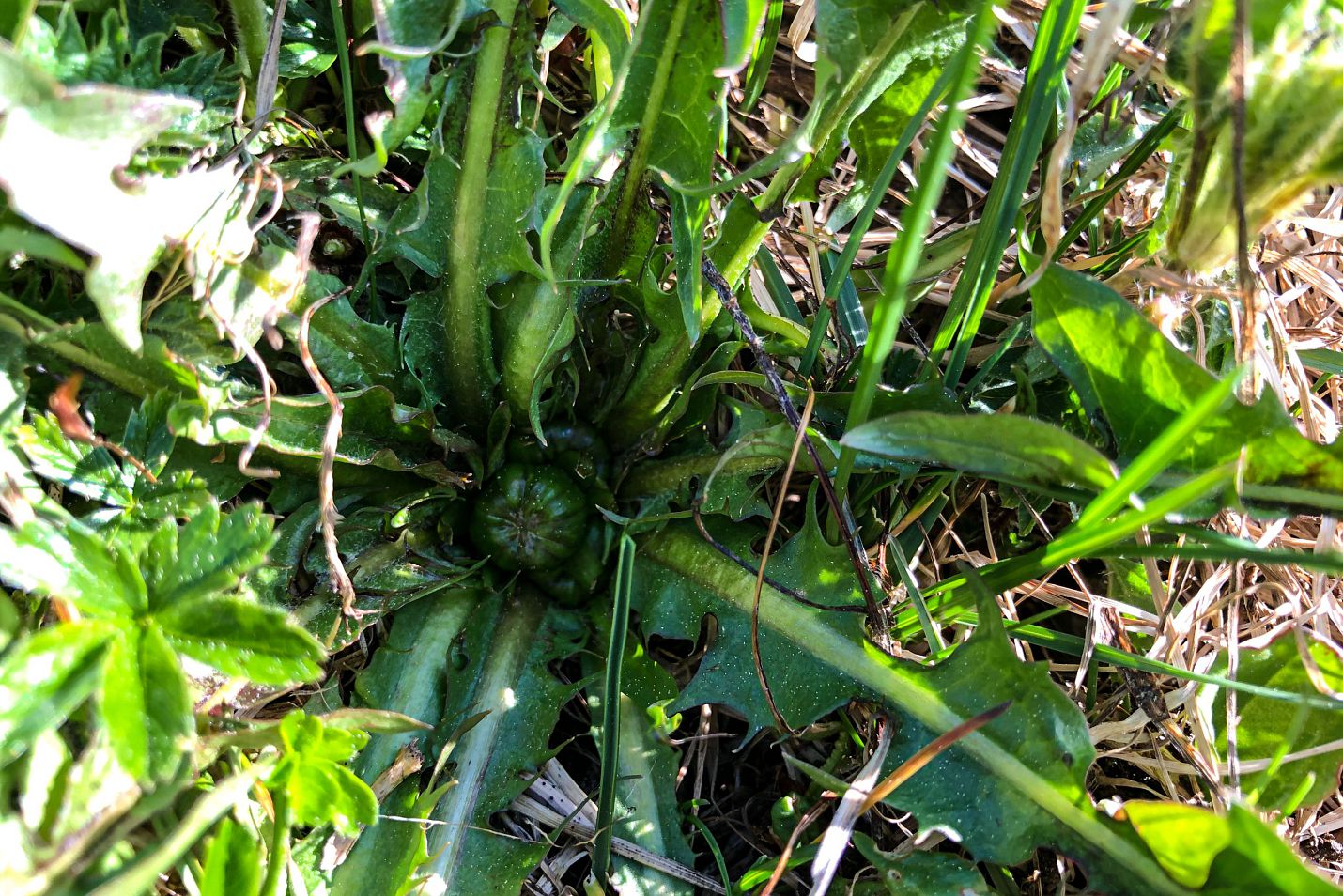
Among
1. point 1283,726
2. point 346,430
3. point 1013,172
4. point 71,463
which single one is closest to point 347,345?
point 346,430

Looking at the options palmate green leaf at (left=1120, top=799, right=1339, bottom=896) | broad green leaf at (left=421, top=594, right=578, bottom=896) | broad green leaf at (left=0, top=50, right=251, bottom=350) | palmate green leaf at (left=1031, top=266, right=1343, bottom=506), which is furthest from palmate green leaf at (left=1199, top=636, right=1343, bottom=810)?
Answer: broad green leaf at (left=0, top=50, right=251, bottom=350)

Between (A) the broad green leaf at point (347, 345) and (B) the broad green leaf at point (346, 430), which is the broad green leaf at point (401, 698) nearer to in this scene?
(B) the broad green leaf at point (346, 430)

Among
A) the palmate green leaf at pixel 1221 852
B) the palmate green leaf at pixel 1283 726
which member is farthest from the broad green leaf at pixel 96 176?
the palmate green leaf at pixel 1283 726

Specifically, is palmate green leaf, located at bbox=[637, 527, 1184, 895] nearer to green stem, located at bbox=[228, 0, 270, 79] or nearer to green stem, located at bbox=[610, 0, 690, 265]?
green stem, located at bbox=[610, 0, 690, 265]

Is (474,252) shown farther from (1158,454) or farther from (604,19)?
(1158,454)

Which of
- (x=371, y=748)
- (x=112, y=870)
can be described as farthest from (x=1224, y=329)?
(x=112, y=870)

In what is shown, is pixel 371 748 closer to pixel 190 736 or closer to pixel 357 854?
pixel 357 854
